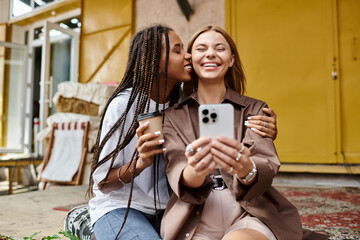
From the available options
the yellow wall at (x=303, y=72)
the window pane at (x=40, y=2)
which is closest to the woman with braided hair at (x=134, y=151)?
the yellow wall at (x=303, y=72)

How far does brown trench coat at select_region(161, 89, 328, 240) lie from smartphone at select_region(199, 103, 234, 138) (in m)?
0.21

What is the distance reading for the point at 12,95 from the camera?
6539 mm

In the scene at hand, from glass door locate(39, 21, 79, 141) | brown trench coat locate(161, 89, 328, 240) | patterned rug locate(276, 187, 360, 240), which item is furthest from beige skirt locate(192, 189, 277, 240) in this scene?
glass door locate(39, 21, 79, 141)

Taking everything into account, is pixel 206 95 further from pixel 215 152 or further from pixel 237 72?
pixel 215 152

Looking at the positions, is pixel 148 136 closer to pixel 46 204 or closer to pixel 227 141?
pixel 227 141

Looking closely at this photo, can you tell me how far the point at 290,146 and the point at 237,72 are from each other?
123 inches

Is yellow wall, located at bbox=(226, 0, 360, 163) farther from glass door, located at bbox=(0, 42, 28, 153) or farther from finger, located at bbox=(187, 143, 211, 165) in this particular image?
glass door, located at bbox=(0, 42, 28, 153)

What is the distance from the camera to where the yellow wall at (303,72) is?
3.94m

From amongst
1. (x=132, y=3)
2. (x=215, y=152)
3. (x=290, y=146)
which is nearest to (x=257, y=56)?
(x=290, y=146)

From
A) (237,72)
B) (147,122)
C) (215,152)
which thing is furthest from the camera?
(237,72)

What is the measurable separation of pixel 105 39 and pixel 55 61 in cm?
171

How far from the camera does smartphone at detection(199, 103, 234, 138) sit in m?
0.86

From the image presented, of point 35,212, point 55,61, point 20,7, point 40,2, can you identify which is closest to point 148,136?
point 35,212

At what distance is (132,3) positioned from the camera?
5.88 meters
